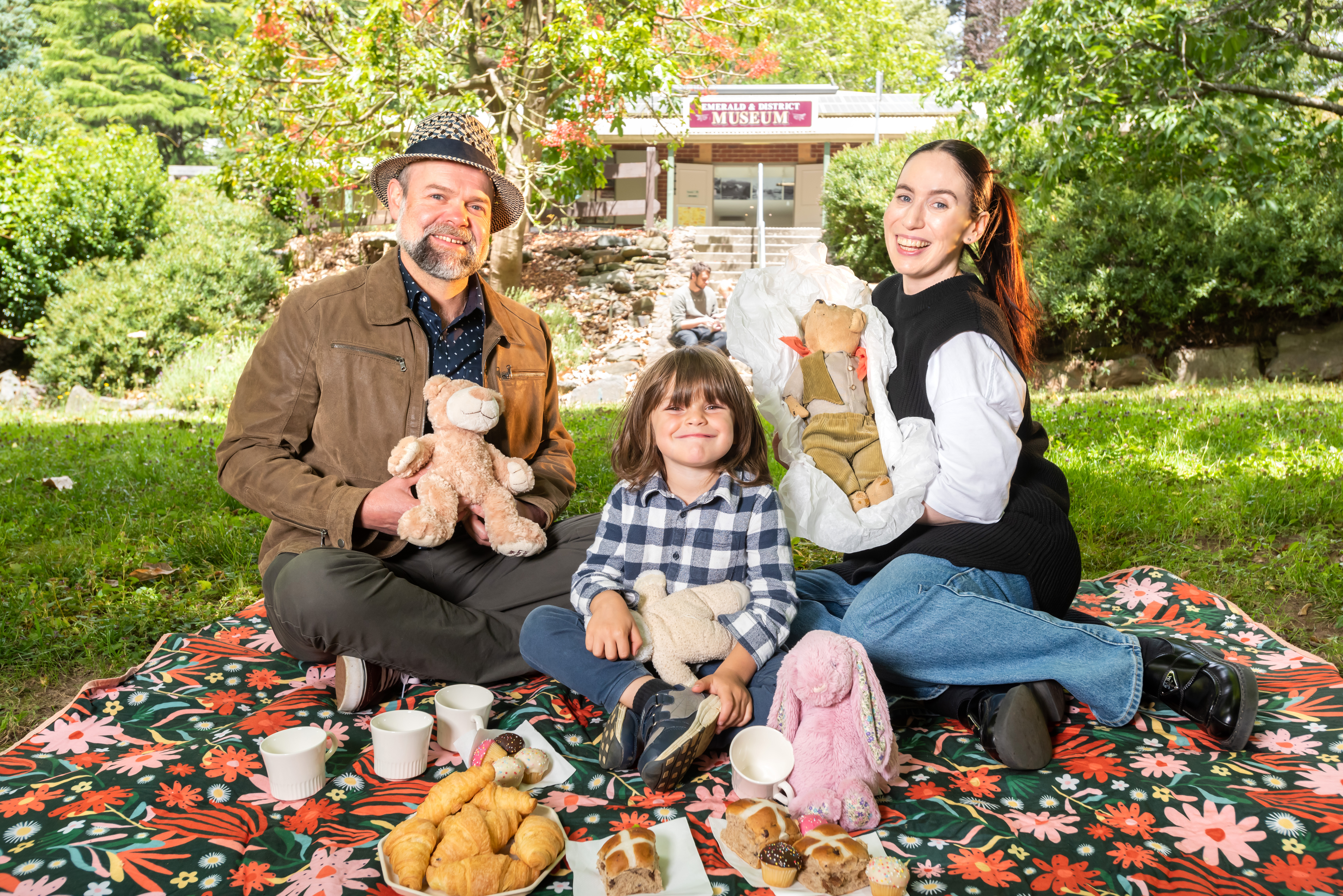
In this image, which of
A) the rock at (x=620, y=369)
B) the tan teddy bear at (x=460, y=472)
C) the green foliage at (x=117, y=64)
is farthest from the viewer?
the green foliage at (x=117, y=64)

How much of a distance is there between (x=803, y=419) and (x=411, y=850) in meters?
1.85

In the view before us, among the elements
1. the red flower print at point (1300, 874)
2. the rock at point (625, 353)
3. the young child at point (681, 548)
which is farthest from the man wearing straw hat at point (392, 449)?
the rock at point (625, 353)

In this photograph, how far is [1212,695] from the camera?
267 centimetres

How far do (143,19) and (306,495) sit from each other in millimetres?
33065

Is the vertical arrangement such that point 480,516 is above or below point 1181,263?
below

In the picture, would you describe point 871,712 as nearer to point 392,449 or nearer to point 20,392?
point 392,449

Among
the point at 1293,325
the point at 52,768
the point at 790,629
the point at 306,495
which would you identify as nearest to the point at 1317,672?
the point at 790,629

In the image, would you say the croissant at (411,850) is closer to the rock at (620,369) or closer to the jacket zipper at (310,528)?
the jacket zipper at (310,528)

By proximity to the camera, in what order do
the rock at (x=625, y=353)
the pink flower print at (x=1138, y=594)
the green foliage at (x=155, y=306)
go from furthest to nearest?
the rock at (x=625, y=353) → the green foliage at (x=155, y=306) → the pink flower print at (x=1138, y=594)

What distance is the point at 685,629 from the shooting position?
2.70 meters

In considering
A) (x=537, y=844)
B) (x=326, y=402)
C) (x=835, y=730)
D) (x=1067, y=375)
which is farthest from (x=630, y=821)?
(x=1067, y=375)

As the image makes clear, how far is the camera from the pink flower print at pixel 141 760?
2.46m

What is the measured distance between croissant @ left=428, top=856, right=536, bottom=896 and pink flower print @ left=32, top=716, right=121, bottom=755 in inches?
54.3

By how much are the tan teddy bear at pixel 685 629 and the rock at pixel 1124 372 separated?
976cm
